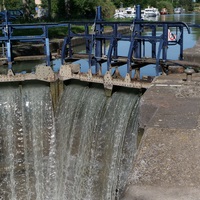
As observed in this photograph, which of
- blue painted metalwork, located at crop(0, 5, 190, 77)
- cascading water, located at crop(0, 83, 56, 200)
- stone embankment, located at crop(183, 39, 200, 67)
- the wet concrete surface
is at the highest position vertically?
blue painted metalwork, located at crop(0, 5, 190, 77)

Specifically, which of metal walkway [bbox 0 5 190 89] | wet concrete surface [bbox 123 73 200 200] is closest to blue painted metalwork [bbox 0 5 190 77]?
metal walkway [bbox 0 5 190 89]

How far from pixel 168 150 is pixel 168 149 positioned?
3cm

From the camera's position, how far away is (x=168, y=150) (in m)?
4.60

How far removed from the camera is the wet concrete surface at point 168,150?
152 inches

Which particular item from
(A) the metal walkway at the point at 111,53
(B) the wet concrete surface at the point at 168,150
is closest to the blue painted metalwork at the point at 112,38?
(A) the metal walkway at the point at 111,53

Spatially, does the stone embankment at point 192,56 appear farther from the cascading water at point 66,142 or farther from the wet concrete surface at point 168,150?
the wet concrete surface at point 168,150

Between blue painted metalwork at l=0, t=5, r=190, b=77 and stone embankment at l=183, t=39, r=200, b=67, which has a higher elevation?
blue painted metalwork at l=0, t=5, r=190, b=77

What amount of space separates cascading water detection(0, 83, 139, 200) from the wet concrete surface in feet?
6.72

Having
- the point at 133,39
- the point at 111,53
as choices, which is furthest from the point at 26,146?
the point at 133,39

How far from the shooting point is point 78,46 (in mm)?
23078

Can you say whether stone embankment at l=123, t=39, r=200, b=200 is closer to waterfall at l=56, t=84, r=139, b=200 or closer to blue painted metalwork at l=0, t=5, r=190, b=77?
waterfall at l=56, t=84, r=139, b=200

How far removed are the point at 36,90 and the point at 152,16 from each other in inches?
2025

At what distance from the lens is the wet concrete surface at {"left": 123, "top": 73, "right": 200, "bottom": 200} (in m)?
3.85

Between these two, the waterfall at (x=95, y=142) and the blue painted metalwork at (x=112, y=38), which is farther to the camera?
the blue painted metalwork at (x=112, y=38)
